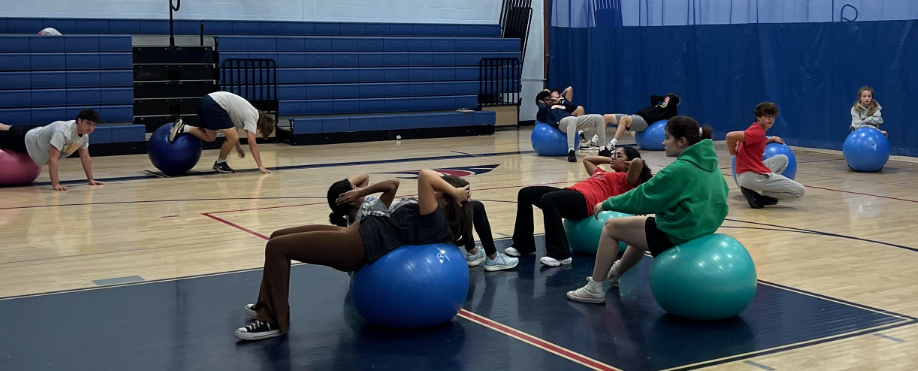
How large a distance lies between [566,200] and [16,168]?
603 cm

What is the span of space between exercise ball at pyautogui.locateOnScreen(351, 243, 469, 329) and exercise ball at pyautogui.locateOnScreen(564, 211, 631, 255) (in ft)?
5.81

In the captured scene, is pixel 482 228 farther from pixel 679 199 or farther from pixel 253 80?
pixel 253 80

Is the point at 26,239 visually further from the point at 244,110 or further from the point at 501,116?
the point at 501,116

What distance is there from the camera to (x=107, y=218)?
7801 mm

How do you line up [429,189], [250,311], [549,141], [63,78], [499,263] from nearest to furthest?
[429,189], [250,311], [499,263], [549,141], [63,78]

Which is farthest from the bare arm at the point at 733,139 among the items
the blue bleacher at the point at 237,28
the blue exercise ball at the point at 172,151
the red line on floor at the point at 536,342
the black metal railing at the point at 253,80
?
the blue bleacher at the point at 237,28

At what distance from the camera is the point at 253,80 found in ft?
45.6

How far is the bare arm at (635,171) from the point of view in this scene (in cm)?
572

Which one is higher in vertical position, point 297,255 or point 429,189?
point 429,189

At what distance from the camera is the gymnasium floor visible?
4.16m

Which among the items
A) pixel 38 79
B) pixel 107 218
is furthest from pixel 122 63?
pixel 107 218

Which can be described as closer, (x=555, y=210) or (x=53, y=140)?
(x=555, y=210)

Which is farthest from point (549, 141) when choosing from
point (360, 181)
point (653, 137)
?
point (360, 181)

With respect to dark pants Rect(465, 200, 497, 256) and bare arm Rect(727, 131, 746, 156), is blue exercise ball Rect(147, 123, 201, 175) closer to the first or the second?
dark pants Rect(465, 200, 497, 256)
